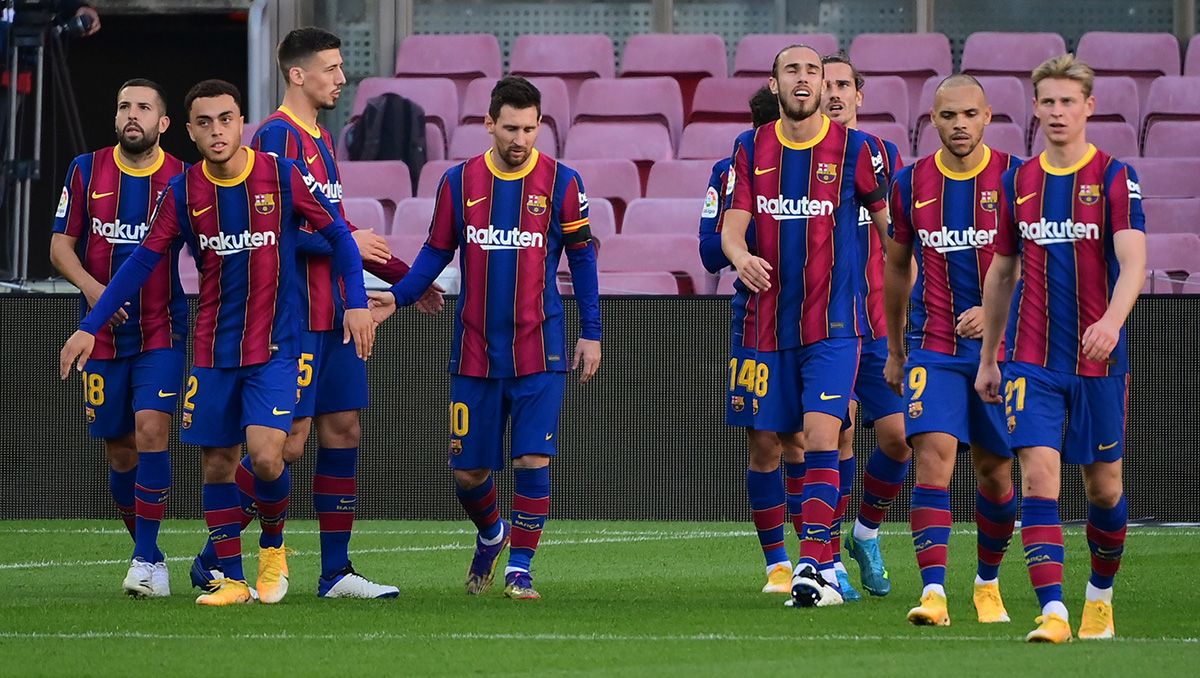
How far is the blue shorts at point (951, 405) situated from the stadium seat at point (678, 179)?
6800 mm

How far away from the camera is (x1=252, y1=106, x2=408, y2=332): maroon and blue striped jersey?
Result: 7.57 metres

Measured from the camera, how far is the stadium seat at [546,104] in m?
14.8

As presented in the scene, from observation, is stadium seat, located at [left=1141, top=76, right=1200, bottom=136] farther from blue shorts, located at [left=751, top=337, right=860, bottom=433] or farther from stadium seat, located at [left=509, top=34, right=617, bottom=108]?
blue shorts, located at [left=751, top=337, right=860, bottom=433]

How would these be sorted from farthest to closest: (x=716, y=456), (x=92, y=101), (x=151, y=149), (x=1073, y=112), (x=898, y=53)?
(x=92, y=101)
(x=898, y=53)
(x=716, y=456)
(x=151, y=149)
(x=1073, y=112)

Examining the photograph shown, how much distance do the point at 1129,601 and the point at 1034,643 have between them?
1.55 meters

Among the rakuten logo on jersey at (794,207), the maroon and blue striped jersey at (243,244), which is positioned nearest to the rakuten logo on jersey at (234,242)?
the maroon and blue striped jersey at (243,244)

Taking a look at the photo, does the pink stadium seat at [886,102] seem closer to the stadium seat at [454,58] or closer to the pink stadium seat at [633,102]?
the pink stadium seat at [633,102]

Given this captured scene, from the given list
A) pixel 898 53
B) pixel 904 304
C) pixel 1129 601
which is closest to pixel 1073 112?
pixel 904 304

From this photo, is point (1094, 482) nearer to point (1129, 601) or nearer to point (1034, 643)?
point (1034, 643)

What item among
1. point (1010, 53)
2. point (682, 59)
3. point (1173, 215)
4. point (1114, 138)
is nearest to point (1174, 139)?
point (1114, 138)

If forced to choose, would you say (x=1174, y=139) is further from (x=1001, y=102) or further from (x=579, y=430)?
(x=579, y=430)

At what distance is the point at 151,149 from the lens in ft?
26.5

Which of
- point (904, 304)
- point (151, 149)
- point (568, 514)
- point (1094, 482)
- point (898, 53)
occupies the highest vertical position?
point (898, 53)

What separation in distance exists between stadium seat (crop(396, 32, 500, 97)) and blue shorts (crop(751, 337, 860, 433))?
8.54m
